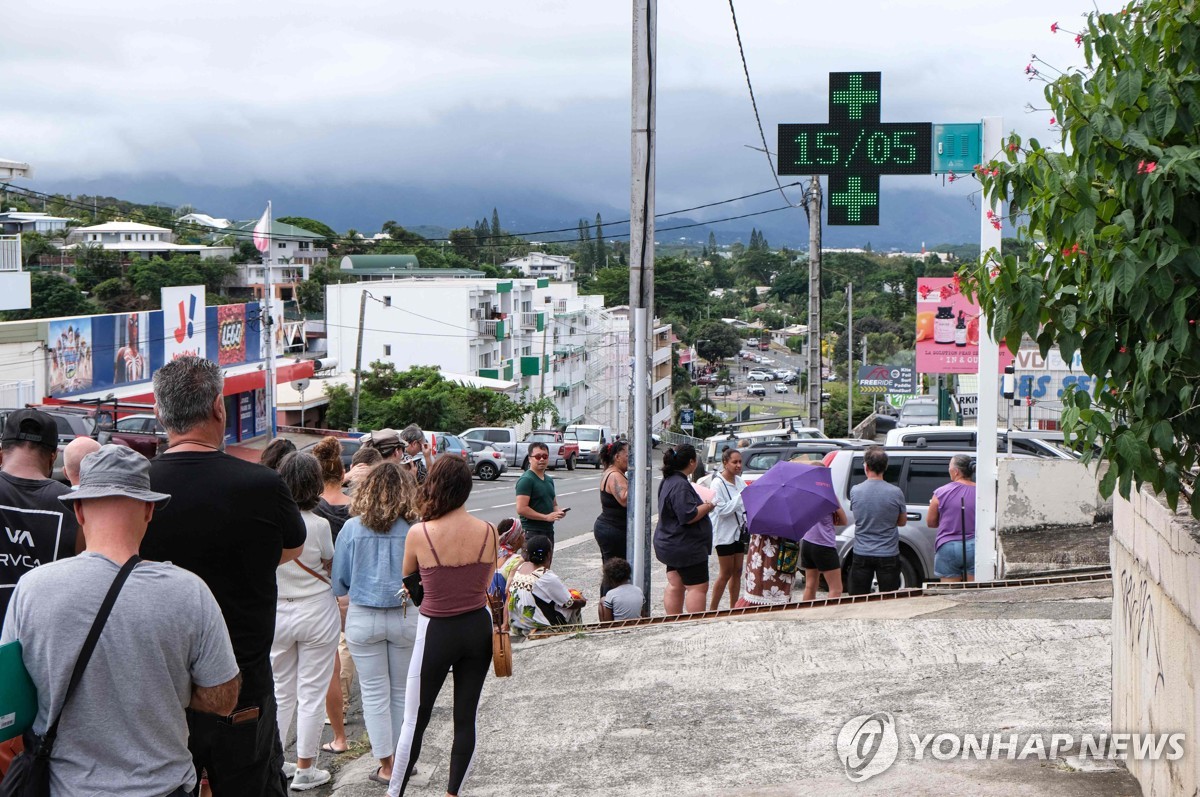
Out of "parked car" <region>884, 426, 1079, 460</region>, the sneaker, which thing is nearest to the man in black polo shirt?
the sneaker

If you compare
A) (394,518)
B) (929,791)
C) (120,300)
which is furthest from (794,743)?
(120,300)

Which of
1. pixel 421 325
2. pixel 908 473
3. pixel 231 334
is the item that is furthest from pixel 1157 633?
pixel 421 325

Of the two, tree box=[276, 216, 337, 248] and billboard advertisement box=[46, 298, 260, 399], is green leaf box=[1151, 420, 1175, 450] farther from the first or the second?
tree box=[276, 216, 337, 248]

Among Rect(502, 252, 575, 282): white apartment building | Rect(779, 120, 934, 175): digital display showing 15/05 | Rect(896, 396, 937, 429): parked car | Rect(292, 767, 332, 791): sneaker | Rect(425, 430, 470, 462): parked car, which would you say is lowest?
Rect(425, 430, 470, 462): parked car

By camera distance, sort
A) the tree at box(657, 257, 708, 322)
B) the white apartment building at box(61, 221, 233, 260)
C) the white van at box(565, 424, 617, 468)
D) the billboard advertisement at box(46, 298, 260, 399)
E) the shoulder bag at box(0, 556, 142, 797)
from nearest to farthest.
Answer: the shoulder bag at box(0, 556, 142, 797)
the billboard advertisement at box(46, 298, 260, 399)
the white van at box(565, 424, 617, 468)
the tree at box(657, 257, 708, 322)
the white apartment building at box(61, 221, 233, 260)

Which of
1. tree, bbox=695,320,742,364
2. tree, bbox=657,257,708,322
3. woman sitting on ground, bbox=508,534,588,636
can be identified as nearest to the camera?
woman sitting on ground, bbox=508,534,588,636

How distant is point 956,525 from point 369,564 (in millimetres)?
6388

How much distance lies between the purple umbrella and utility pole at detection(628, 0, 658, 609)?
958mm

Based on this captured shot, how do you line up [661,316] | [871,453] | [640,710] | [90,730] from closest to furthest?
1. [90,730]
2. [640,710]
3. [871,453]
4. [661,316]

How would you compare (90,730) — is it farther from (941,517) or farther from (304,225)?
(304,225)

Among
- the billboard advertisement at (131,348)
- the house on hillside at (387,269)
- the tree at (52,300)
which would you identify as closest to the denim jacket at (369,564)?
the billboard advertisement at (131,348)

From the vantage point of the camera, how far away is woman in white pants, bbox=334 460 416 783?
6398 mm

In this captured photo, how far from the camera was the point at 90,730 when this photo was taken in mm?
3438

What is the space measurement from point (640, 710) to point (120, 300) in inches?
3211
